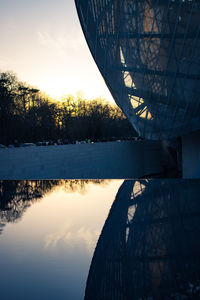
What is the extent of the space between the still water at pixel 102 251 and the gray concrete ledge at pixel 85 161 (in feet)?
28.6

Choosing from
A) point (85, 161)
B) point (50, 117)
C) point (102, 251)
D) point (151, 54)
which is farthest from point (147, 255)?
point (50, 117)

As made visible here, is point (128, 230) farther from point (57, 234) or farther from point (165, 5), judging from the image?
point (165, 5)

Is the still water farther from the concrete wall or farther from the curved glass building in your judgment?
the concrete wall

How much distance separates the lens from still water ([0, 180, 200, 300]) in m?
1.41

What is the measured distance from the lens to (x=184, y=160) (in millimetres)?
20766

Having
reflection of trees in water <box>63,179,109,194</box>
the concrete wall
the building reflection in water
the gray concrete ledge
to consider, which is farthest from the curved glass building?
the building reflection in water

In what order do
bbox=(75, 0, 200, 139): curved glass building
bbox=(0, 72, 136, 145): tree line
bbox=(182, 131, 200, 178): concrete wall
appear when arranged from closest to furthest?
bbox=(75, 0, 200, 139): curved glass building
bbox=(182, 131, 200, 178): concrete wall
bbox=(0, 72, 136, 145): tree line

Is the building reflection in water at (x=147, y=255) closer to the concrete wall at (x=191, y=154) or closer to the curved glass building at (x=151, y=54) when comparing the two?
the curved glass building at (x=151, y=54)

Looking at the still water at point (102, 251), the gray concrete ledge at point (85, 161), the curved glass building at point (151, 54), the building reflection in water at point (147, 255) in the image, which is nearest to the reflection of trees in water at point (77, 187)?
the still water at point (102, 251)

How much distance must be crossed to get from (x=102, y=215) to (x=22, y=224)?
33.4 inches

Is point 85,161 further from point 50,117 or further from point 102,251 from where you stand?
point 50,117

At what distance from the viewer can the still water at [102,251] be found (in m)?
1.41

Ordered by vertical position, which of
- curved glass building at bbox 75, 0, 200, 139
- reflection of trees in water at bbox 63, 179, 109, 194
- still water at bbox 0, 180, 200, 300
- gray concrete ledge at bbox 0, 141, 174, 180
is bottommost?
still water at bbox 0, 180, 200, 300

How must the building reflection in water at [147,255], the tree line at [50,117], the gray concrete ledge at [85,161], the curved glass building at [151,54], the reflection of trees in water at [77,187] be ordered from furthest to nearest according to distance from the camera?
the tree line at [50,117] → the gray concrete ledge at [85,161] → the curved glass building at [151,54] → the reflection of trees in water at [77,187] → the building reflection in water at [147,255]
